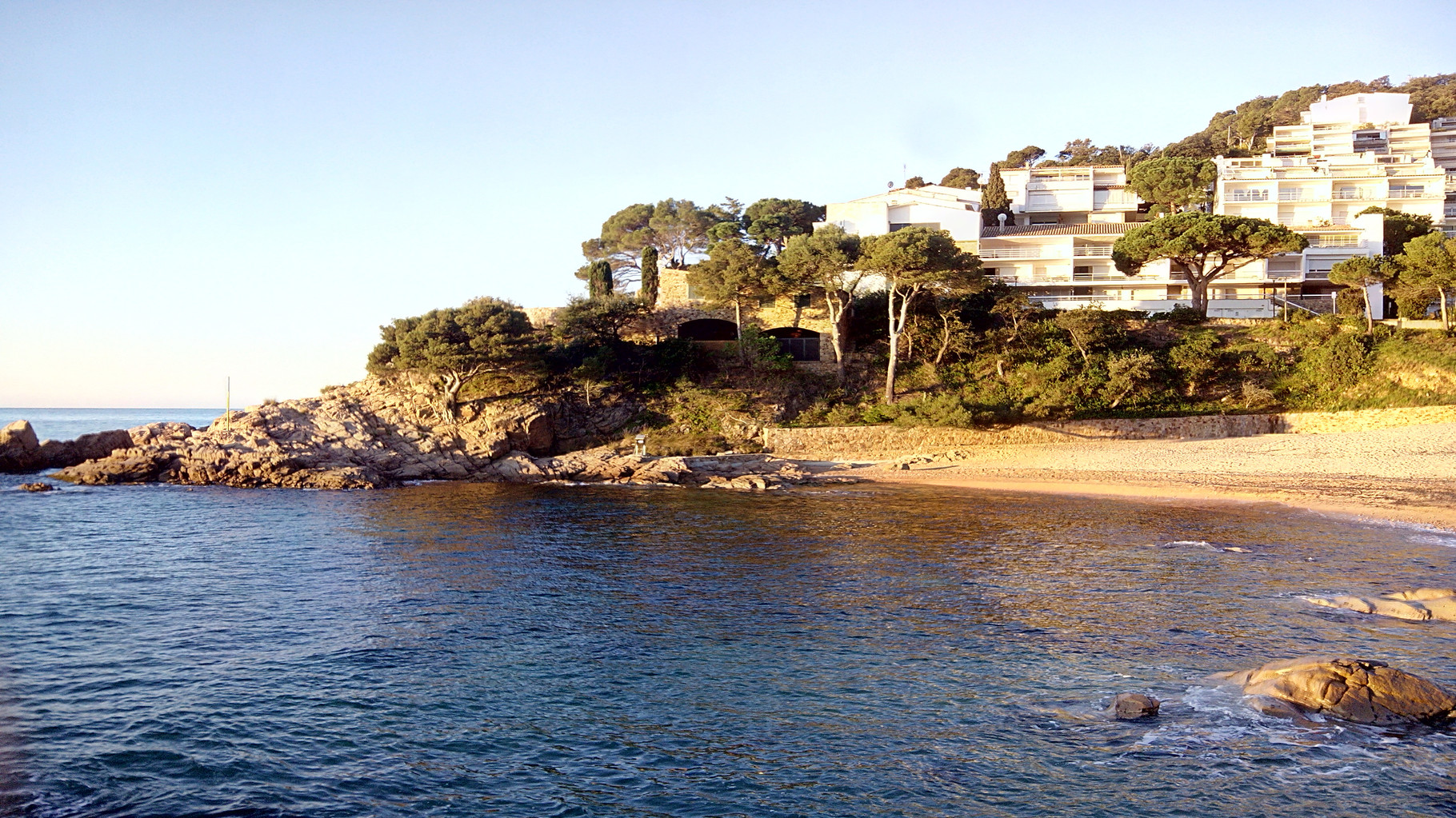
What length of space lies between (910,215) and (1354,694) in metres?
51.3

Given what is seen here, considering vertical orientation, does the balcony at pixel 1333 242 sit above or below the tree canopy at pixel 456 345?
above

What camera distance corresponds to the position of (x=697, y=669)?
43.1 ft

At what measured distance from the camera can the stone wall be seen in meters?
39.5

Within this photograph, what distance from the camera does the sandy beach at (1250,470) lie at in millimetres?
Result: 27906

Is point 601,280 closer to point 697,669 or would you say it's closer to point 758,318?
point 758,318

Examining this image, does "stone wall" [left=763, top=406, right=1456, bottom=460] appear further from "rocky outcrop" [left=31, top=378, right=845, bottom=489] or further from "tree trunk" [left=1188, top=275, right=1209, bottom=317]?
"tree trunk" [left=1188, top=275, right=1209, bottom=317]

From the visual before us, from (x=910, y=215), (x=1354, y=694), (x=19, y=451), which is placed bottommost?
(x=1354, y=694)

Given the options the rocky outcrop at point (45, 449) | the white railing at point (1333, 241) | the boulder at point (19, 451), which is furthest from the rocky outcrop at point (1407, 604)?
the white railing at point (1333, 241)

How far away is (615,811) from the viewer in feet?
29.1

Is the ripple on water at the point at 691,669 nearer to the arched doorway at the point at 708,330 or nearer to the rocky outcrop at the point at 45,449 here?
the rocky outcrop at the point at 45,449

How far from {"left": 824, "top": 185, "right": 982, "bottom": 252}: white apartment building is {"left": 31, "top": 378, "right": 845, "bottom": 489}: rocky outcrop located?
A: 22065 mm

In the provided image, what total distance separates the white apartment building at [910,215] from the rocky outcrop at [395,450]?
22.1 metres

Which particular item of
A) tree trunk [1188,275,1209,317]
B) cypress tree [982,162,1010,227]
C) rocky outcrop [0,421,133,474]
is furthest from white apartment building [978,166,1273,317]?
rocky outcrop [0,421,133,474]

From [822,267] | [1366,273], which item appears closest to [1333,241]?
[1366,273]
